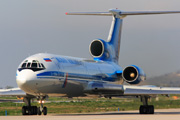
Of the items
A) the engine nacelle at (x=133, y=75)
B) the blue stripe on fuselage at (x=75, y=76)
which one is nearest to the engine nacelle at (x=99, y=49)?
the blue stripe on fuselage at (x=75, y=76)

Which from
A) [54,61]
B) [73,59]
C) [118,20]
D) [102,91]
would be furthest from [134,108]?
[54,61]

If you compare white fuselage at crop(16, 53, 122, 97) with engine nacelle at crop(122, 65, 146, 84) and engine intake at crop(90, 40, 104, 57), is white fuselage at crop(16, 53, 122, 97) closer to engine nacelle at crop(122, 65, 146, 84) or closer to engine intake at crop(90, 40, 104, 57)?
engine nacelle at crop(122, 65, 146, 84)

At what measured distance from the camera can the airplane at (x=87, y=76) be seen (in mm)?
25812

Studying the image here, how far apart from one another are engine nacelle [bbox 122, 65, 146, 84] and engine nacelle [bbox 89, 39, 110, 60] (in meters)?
3.85

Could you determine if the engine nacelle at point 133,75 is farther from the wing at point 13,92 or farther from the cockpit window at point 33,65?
the cockpit window at point 33,65

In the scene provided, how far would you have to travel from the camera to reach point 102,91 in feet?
102

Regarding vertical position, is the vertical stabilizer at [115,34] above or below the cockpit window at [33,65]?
above

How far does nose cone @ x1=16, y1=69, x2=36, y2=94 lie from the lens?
82.0 feet

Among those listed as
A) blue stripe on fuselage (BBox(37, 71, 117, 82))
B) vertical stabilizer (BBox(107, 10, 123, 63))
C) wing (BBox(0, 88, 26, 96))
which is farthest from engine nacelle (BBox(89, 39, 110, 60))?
wing (BBox(0, 88, 26, 96))

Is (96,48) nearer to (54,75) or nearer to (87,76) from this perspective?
(87,76)

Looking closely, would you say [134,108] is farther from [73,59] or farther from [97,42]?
[73,59]

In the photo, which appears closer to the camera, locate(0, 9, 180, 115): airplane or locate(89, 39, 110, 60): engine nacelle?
locate(0, 9, 180, 115): airplane

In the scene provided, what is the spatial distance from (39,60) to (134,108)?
1833 cm

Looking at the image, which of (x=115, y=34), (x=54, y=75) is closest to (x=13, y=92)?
(x=54, y=75)
